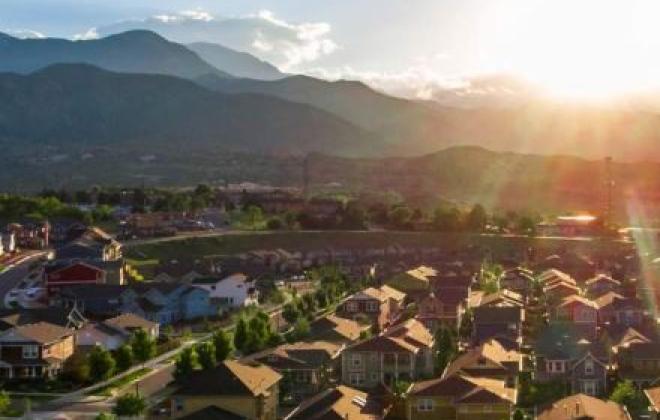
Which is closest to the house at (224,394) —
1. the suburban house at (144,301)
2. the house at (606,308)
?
the house at (606,308)

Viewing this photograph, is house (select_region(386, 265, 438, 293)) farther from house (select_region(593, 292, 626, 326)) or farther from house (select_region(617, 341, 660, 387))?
house (select_region(617, 341, 660, 387))

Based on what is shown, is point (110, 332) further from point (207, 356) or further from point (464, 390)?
point (464, 390)

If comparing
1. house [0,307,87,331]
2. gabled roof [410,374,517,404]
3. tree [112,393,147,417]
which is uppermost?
gabled roof [410,374,517,404]

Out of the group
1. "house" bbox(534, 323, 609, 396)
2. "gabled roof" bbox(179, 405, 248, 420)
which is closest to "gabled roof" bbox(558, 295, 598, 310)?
"house" bbox(534, 323, 609, 396)

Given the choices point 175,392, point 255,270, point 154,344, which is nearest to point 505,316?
point 154,344

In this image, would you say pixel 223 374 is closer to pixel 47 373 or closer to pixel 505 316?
pixel 47 373
